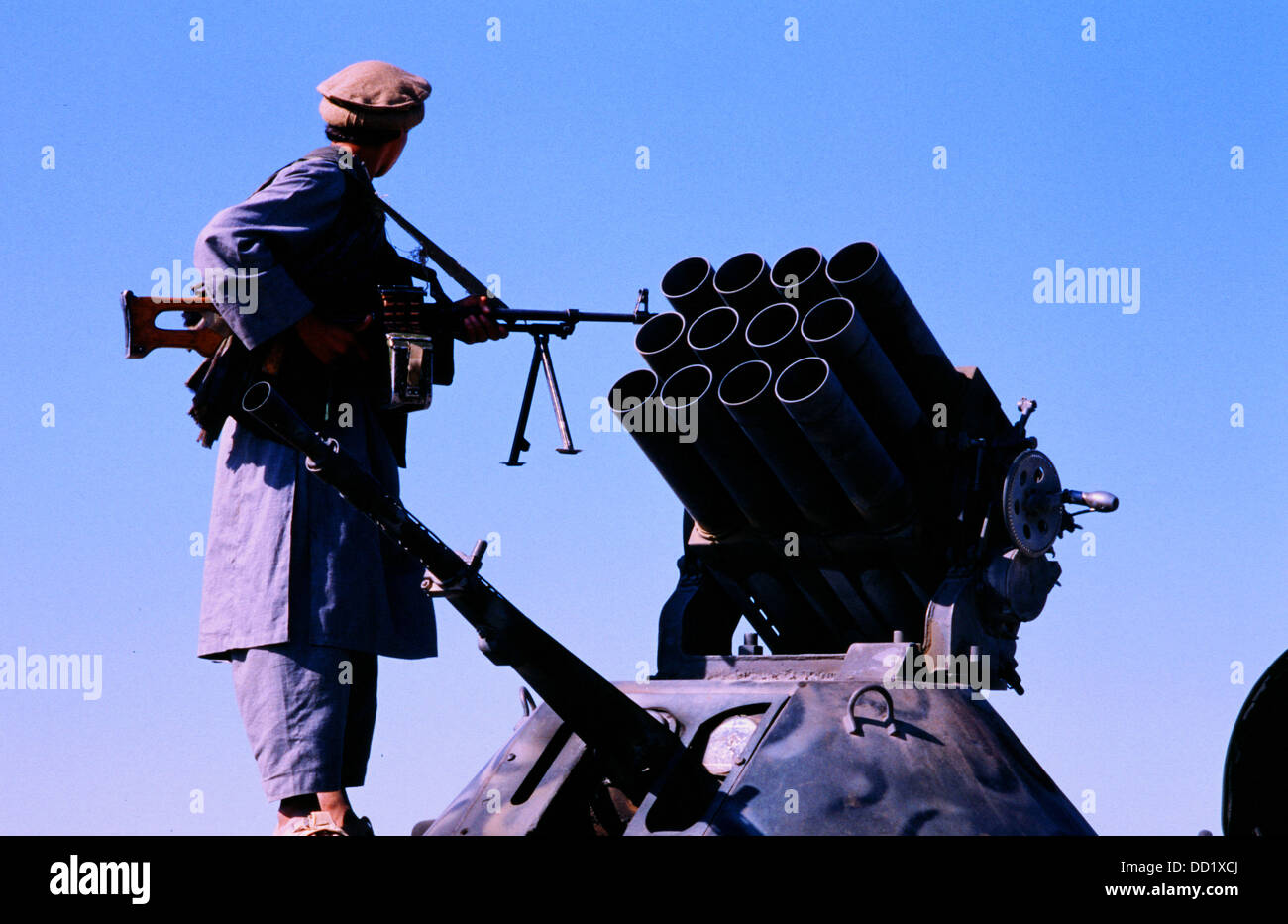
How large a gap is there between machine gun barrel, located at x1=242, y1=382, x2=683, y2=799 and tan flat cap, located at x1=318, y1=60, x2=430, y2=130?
1.41 metres

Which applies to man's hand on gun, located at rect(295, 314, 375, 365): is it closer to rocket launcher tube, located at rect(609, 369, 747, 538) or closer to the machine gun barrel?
the machine gun barrel

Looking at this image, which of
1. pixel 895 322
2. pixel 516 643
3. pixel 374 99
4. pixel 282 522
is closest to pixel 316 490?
pixel 282 522

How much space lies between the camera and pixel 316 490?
6902 millimetres

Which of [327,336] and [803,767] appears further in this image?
[803,767]

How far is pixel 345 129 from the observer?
23.7ft

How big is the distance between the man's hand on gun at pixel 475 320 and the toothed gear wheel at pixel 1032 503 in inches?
95.7

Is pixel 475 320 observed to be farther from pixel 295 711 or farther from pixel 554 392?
pixel 295 711

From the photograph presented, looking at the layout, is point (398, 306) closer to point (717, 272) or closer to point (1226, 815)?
point (717, 272)

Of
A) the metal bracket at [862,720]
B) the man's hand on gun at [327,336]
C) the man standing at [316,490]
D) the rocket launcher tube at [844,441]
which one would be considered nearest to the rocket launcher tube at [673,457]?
the rocket launcher tube at [844,441]

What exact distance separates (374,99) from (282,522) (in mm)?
1647

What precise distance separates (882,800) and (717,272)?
96.5 inches

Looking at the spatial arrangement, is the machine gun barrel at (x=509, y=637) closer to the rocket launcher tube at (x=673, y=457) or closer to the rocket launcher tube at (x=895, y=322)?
the rocket launcher tube at (x=673, y=457)

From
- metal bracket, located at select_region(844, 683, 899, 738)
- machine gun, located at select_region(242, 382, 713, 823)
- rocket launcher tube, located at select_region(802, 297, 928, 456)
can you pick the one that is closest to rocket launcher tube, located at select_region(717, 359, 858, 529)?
rocket launcher tube, located at select_region(802, 297, 928, 456)
